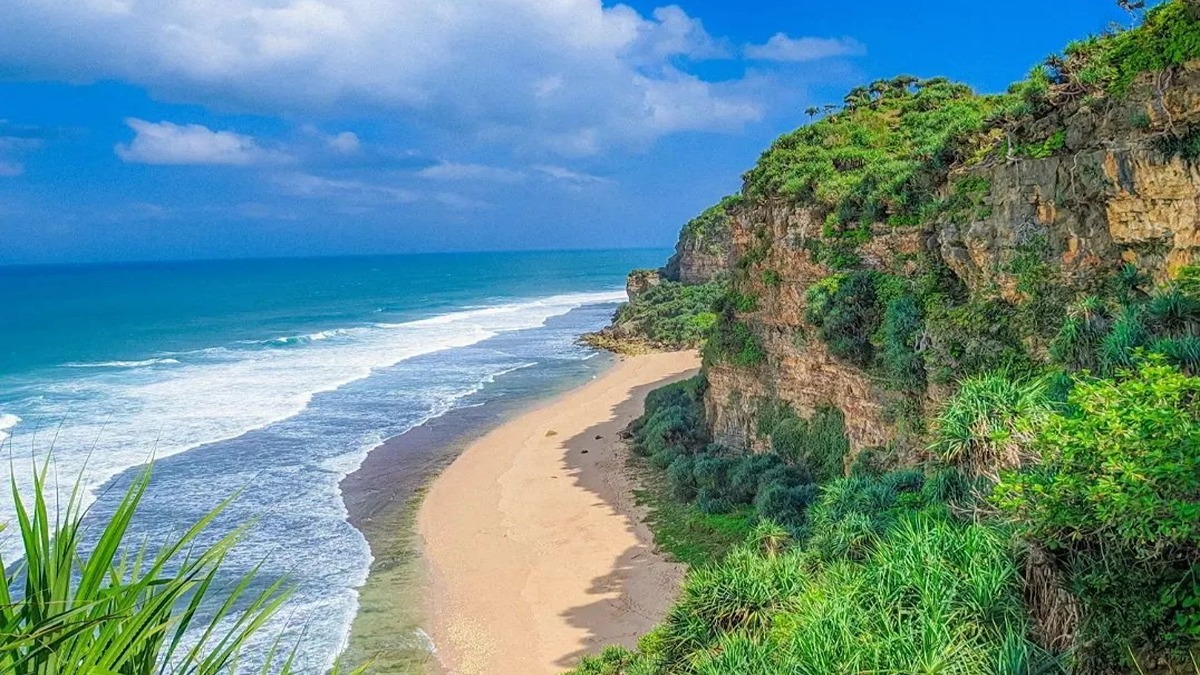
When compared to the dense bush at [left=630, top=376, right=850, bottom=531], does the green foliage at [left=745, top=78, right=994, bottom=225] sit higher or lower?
higher

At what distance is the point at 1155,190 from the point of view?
13.8 metres

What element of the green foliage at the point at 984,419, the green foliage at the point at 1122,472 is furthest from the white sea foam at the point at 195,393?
the green foliage at the point at 1122,472

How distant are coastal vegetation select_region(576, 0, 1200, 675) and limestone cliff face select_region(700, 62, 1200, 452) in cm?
8

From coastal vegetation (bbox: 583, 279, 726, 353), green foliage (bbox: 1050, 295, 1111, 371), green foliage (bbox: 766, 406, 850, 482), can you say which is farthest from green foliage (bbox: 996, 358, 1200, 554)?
coastal vegetation (bbox: 583, 279, 726, 353)

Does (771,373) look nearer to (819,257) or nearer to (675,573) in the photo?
(819,257)

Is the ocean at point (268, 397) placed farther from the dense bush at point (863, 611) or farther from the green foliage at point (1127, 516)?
the green foliage at point (1127, 516)

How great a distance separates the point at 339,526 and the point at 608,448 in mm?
11801

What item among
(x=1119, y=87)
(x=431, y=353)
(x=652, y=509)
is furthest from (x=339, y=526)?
(x=431, y=353)

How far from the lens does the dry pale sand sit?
18203mm

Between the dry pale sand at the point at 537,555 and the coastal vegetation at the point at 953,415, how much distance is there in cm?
250

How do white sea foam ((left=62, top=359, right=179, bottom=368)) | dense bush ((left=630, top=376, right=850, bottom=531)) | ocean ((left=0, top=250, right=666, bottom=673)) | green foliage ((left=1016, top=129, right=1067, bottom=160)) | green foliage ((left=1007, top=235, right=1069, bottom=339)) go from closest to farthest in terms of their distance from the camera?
green foliage ((left=1016, top=129, right=1067, bottom=160)) → green foliage ((left=1007, top=235, right=1069, bottom=339)) → dense bush ((left=630, top=376, right=850, bottom=531)) → ocean ((left=0, top=250, right=666, bottom=673)) → white sea foam ((left=62, top=359, right=179, bottom=368))

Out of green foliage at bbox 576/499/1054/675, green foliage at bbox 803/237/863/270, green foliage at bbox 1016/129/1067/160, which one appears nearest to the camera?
green foliage at bbox 576/499/1054/675

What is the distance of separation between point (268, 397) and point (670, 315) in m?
33.0

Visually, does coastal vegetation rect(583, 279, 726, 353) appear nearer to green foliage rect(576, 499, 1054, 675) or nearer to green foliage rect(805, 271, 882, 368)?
green foliage rect(805, 271, 882, 368)
